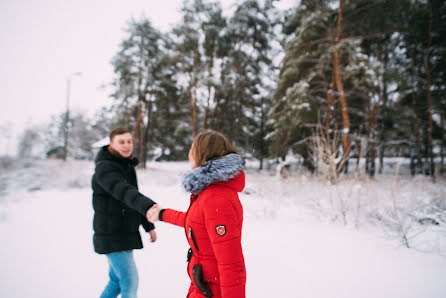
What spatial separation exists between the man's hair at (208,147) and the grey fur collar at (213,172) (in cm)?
6

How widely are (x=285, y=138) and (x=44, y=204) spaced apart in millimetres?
10198

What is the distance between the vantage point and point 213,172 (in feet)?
3.86

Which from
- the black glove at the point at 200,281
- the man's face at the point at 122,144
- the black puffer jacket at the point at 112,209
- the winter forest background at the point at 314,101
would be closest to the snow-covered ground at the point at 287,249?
the winter forest background at the point at 314,101

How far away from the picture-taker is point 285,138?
11.2 meters

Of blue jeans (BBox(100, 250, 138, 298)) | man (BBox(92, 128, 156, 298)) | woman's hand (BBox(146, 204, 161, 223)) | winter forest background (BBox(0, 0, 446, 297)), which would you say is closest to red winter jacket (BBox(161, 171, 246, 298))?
woman's hand (BBox(146, 204, 161, 223))

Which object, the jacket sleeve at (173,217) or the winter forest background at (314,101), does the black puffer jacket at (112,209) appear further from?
the winter forest background at (314,101)

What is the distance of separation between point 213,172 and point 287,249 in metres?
3.12

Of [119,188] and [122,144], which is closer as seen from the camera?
[119,188]

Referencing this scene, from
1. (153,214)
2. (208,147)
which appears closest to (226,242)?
(208,147)

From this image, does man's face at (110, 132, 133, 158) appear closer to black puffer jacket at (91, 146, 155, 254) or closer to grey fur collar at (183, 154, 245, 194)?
black puffer jacket at (91, 146, 155, 254)

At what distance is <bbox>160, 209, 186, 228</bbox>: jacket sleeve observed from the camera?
150 centimetres

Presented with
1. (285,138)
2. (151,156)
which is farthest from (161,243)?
(151,156)

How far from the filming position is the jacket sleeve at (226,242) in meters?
1.05

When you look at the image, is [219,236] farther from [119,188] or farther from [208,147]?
[119,188]
